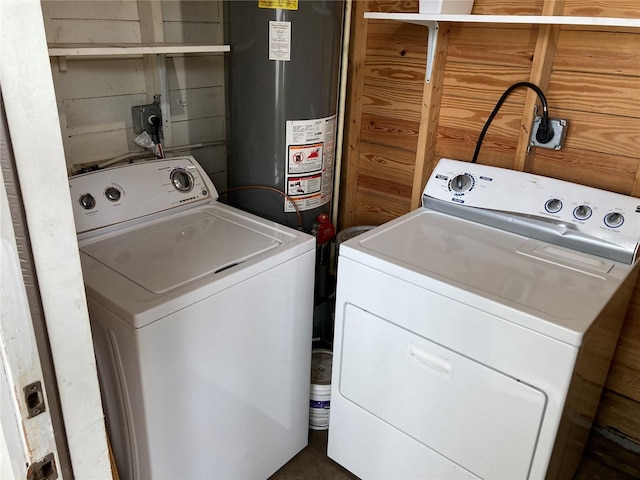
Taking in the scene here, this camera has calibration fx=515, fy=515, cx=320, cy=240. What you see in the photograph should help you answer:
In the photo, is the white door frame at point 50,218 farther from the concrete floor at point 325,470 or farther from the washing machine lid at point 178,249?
the concrete floor at point 325,470

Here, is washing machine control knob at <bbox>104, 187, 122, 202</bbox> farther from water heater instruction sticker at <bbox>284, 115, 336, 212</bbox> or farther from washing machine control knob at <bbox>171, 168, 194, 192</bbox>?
water heater instruction sticker at <bbox>284, 115, 336, 212</bbox>

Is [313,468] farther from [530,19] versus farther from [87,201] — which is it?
[530,19]

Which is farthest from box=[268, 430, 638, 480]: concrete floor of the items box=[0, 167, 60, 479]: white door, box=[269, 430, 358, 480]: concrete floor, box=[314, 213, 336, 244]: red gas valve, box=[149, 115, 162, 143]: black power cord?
box=[0, 167, 60, 479]: white door

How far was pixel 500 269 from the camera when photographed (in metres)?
1.40

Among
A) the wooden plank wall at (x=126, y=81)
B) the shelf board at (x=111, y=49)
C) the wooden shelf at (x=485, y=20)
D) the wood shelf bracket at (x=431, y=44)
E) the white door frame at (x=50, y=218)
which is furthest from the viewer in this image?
the wood shelf bracket at (x=431, y=44)

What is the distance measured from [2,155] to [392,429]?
4.58 feet

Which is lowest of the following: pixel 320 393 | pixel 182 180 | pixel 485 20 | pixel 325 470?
pixel 325 470

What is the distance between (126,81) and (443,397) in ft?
4.89

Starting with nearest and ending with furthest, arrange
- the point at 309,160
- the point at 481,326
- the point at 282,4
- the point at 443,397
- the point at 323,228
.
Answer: the point at 481,326 < the point at 443,397 < the point at 282,4 < the point at 309,160 < the point at 323,228

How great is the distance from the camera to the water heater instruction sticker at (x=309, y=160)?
71.3 inches

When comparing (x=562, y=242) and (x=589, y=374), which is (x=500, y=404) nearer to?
(x=589, y=374)

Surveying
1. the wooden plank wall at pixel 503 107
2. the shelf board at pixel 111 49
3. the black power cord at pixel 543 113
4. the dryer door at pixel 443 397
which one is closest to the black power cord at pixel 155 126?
the shelf board at pixel 111 49

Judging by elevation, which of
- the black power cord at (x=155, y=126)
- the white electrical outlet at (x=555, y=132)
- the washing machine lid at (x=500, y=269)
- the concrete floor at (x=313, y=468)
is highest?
the white electrical outlet at (x=555, y=132)

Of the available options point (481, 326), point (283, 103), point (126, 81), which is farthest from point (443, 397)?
point (126, 81)
